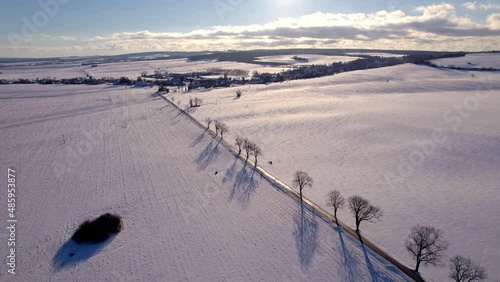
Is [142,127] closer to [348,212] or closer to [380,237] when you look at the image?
[348,212]

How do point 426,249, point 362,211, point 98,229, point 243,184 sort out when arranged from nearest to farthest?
point 426,249, point 98,229, point 362,211, point 243,184

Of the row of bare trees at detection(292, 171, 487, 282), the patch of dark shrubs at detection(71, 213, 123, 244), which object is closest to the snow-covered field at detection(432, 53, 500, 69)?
the row of bare trees at detection(292, 171, 487, 282)

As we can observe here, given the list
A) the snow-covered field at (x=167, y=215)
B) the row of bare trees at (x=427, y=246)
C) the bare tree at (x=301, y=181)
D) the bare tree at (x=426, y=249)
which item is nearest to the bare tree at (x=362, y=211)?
the row of bare trees at (x=427, y=246)

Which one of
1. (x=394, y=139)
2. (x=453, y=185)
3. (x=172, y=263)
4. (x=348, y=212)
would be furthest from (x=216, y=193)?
(x=394, y=139)

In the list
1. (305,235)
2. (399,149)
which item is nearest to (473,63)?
(399,149)

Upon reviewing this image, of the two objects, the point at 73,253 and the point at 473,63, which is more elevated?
the point at 473,63

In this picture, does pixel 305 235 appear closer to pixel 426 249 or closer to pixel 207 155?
pixel 426 249
